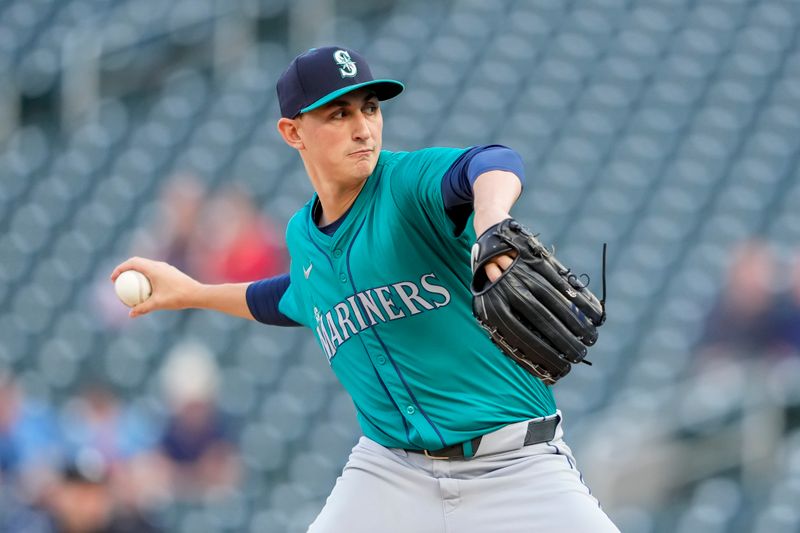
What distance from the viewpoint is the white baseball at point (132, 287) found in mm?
3152

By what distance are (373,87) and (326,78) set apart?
0.11 meters

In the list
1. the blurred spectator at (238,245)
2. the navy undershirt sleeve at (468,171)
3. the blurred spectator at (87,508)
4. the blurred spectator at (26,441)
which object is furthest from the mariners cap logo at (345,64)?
the blurred spectator at (238,245)

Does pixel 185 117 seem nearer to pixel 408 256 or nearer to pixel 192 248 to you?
pixel 192 248

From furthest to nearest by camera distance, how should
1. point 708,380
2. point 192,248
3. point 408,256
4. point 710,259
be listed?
point 710,259, point 192,248, point 708,380, point 408,256

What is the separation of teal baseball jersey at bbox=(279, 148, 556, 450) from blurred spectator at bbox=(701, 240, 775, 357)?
3.97 metres

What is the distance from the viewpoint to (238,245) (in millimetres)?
6910

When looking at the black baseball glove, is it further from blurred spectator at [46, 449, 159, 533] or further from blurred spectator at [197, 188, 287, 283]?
blurred spectator at [197, 188, 287, 283]

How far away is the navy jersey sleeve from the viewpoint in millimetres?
3215

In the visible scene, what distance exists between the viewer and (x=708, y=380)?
568 cm

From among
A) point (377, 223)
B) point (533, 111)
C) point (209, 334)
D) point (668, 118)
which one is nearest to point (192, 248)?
point (209, 334)

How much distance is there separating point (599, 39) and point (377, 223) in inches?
261

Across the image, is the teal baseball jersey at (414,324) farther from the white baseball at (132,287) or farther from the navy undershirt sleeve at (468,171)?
the white baseball at (132,287)

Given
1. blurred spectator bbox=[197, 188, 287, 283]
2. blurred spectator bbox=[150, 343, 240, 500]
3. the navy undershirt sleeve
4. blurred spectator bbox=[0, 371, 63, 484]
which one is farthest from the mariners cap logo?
blurred spectator bbox=[197, 188, 287, 283]

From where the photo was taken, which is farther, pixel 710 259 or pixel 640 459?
pixel 710 259
